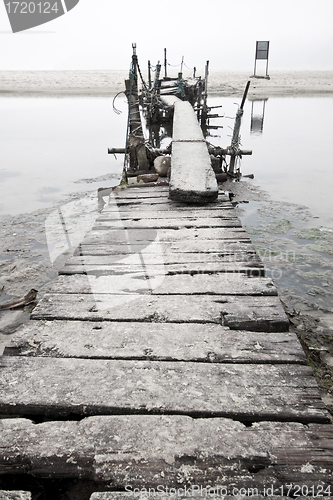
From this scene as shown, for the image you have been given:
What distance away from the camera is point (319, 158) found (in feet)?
41.7

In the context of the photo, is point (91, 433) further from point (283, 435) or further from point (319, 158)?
point (319, 158)

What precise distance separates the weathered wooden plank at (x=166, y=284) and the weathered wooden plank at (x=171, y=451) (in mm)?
1040

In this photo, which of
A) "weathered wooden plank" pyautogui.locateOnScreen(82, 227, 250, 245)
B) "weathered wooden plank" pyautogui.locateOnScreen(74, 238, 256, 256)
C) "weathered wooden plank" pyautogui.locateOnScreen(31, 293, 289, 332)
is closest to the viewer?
"weathered wooden plank" pyautogui.locateOnScreen(31, 293, 289, 332)

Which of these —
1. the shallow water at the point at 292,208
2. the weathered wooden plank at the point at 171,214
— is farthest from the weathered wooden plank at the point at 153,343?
the shallow water at the point at 292,208

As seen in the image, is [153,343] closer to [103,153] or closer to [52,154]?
[103,153]

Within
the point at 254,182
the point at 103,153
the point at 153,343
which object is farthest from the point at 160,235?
the point at 103,153

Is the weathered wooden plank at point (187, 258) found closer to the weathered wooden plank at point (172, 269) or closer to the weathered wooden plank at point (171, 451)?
the weathered wooden plank at point (172, 269)

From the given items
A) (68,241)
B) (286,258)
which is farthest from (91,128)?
(286,258)

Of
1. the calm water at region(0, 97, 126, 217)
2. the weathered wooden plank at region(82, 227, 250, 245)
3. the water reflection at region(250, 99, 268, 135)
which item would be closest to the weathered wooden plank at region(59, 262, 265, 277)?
the weathered wooden plank at region(82, 227, 250, 245)

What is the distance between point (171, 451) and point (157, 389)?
0.32 m

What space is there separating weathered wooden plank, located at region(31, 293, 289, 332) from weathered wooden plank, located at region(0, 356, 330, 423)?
Result: 375mm

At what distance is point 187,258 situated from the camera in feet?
9.55

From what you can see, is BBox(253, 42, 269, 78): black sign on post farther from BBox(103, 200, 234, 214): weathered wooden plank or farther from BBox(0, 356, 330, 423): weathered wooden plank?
BBox(0, 356, 330, 423): weathered wooden plank

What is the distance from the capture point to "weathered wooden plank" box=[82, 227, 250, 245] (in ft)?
10.9
